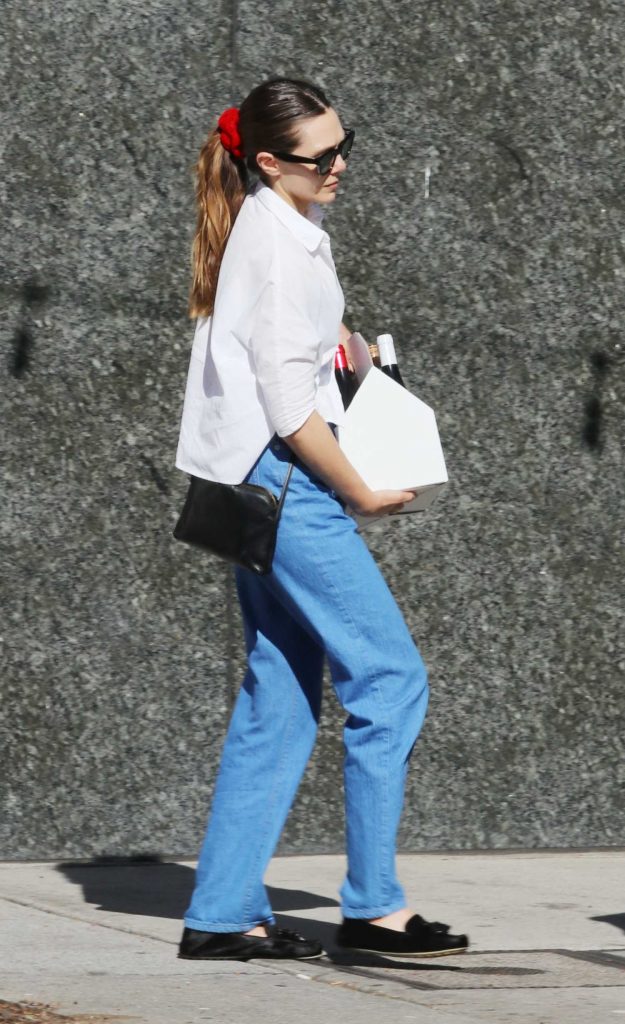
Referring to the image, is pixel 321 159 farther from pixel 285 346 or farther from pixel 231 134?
pixel 285 346

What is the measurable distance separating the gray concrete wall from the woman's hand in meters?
1.39

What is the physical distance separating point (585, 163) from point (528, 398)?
70 centimetres

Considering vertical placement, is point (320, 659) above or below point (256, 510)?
below

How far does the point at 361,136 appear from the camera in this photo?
16.9 ft

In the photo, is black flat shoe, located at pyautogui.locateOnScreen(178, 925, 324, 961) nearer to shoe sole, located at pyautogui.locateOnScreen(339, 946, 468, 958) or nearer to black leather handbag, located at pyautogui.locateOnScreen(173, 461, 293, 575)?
shoe sole, located at pyautogui.locateOnScreen(339, 946, 468, 958)

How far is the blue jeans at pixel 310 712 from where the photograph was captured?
3629 millimetres

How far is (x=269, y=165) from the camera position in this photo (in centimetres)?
370

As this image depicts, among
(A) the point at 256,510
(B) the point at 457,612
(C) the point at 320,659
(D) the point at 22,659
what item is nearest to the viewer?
(A) the point at 256,510

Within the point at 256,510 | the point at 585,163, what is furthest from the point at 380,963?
the point at 585,163

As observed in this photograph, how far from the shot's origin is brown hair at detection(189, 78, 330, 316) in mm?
3693

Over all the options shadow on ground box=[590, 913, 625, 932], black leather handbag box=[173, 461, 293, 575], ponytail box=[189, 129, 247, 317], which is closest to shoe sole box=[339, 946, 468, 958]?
shadow on ground box=[590, 913, 625, 932]

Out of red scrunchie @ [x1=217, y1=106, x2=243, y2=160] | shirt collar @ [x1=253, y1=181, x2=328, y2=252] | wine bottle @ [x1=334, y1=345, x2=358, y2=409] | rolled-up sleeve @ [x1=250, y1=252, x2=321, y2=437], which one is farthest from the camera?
wine bottle @ [x1=334, y1=345, x2=358, y2=409]

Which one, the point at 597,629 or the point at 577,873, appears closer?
the point at 577,873

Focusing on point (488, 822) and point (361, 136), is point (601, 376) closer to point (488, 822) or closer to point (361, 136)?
point (361, 136)
